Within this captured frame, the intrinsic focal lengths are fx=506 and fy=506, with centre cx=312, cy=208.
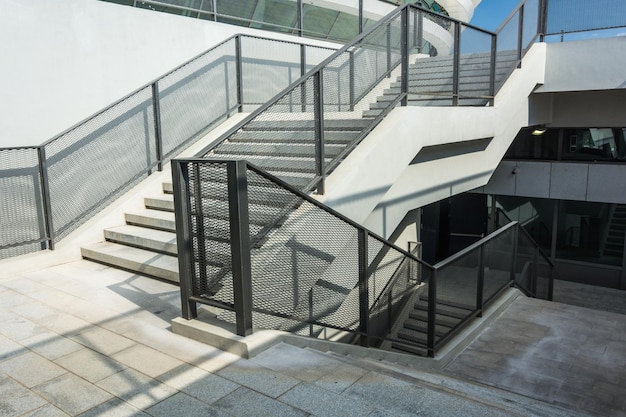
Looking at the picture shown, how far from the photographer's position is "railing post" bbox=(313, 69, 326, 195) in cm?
542

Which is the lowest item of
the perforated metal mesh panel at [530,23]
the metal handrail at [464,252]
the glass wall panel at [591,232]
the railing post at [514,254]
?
the glass wall panel at [591,232]

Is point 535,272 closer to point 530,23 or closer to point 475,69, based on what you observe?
point 475,69

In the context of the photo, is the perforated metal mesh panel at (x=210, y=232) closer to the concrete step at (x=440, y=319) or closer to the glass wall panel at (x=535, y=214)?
the concrete step at (x=440, y=319)

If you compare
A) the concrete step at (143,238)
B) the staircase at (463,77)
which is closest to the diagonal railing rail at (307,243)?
the concrete step at (143,238)

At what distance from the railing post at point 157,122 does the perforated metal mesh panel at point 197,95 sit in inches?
4.5

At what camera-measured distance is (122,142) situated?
707 cm

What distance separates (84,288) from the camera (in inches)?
207

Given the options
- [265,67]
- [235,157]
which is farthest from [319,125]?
[265,67]

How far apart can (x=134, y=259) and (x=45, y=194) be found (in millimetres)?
1461

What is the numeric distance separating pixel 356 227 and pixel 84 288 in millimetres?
2903

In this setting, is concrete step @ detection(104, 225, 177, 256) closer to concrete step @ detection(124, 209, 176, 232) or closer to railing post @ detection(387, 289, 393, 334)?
concrete step @ detection(124, 209, 176, 232)

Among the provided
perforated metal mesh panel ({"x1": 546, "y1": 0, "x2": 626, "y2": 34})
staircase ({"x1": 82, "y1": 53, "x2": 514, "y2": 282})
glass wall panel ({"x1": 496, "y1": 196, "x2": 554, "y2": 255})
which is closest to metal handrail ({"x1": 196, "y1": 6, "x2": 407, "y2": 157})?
staircase ({"x1": 82, "y1": 53, "x2": 514, "y2": 282})

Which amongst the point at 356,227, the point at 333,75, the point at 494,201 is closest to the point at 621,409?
the point at 356,227

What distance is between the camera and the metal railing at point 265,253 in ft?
12.1
